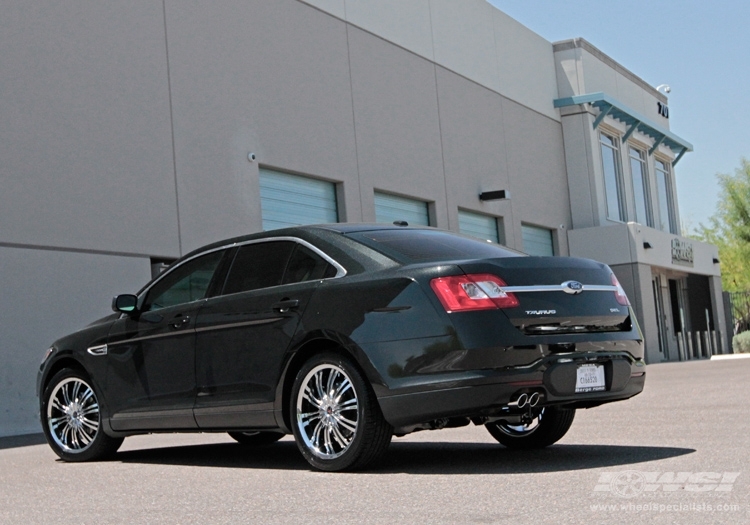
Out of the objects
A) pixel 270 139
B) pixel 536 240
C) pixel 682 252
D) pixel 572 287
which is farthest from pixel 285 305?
pixel 682 252

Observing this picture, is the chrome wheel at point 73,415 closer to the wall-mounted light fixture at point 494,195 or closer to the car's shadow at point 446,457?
the car's shadow at point 446,457

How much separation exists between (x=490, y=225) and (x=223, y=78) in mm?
12325

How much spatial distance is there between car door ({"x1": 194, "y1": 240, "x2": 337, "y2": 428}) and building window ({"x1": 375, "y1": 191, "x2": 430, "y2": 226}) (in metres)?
16.4

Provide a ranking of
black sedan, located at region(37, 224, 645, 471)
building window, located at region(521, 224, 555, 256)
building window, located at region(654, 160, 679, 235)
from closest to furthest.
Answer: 1. black sedan, located at region(37, 224, 645, 471)
2. building window, located at region(521, 224, 555, 256)
3. building window, located at region(654, 160, 679, 235)

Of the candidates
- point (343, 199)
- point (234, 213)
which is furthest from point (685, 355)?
point (234, 213)

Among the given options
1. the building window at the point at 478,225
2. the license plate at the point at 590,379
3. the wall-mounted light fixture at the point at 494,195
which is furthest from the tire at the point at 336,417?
the wall-mounted light fixture at the point at 494,195

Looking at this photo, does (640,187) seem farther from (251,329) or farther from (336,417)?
(336,417)

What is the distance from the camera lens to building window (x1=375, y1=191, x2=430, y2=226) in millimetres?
24984

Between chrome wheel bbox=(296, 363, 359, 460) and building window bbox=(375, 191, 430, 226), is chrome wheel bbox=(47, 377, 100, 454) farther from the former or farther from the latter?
building window bbox=(375, 191, 430, 226)

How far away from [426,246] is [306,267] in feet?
2.70

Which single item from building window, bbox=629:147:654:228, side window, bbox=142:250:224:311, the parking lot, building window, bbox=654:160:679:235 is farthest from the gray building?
side window, bbox=142:250:224:311

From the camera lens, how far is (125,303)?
860 centimetres

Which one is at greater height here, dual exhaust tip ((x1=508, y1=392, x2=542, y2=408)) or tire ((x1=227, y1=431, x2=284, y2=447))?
dual exhaust tip ((x1=508, y1=392, x2=542, y2=408))

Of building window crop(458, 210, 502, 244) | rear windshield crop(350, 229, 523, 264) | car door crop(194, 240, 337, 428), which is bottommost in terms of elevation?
car door crop(194, 240, 337, 428)
